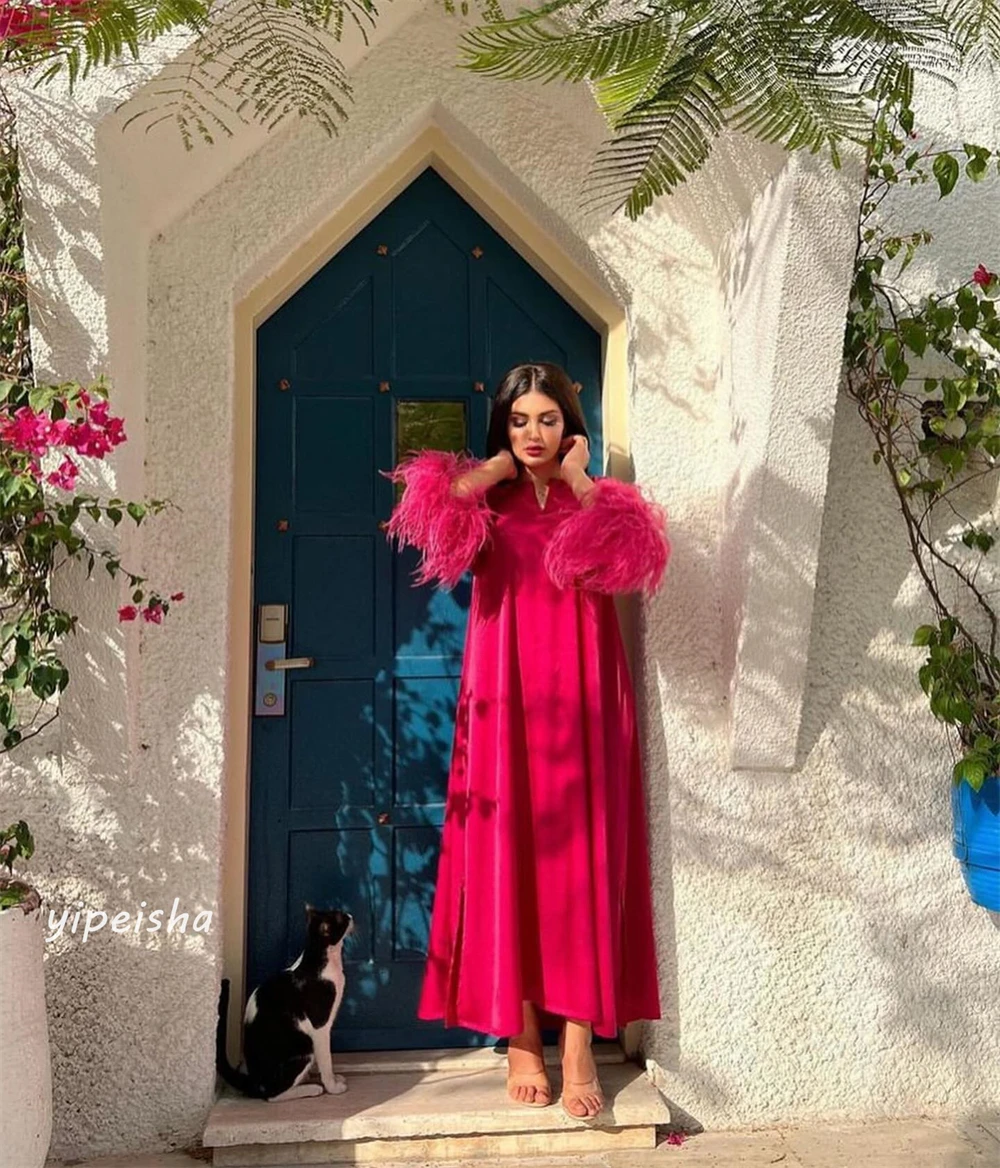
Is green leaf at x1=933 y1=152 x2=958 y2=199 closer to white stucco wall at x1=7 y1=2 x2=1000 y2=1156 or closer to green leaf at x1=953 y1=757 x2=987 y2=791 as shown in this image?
white stucco wall at x1=7 y1=2 x2=1000 y2=1156

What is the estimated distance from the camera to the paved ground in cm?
259

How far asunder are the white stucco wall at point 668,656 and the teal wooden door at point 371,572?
0.67ft

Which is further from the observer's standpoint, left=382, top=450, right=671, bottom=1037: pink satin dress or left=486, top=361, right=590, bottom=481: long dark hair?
left=486, top=361, right=590, bottom=481: long dark hair

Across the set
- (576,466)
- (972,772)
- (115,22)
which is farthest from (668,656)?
(115,22)

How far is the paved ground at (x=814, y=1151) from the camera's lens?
102 inches

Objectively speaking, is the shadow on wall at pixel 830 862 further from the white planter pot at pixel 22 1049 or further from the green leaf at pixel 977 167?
the white planter pot at pixel 22 1049

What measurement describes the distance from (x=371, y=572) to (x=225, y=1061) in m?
1.43

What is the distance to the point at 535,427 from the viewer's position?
8.96ft

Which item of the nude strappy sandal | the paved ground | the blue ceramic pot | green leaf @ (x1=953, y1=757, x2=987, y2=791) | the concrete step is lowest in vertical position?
the paved ground

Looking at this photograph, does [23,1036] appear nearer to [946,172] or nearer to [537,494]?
[537,494]

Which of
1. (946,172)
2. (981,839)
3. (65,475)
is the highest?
(946,172)

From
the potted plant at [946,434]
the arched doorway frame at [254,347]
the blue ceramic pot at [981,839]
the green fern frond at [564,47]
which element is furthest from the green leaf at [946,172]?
the green fern frond at [564,47]

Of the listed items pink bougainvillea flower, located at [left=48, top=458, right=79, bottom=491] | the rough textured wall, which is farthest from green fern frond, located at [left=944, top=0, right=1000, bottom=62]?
pink bougainvillea flower, located at [left=48, top=458, right=79, bottom=491]

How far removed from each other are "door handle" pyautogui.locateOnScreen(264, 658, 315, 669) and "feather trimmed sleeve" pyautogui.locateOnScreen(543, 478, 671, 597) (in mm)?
846
